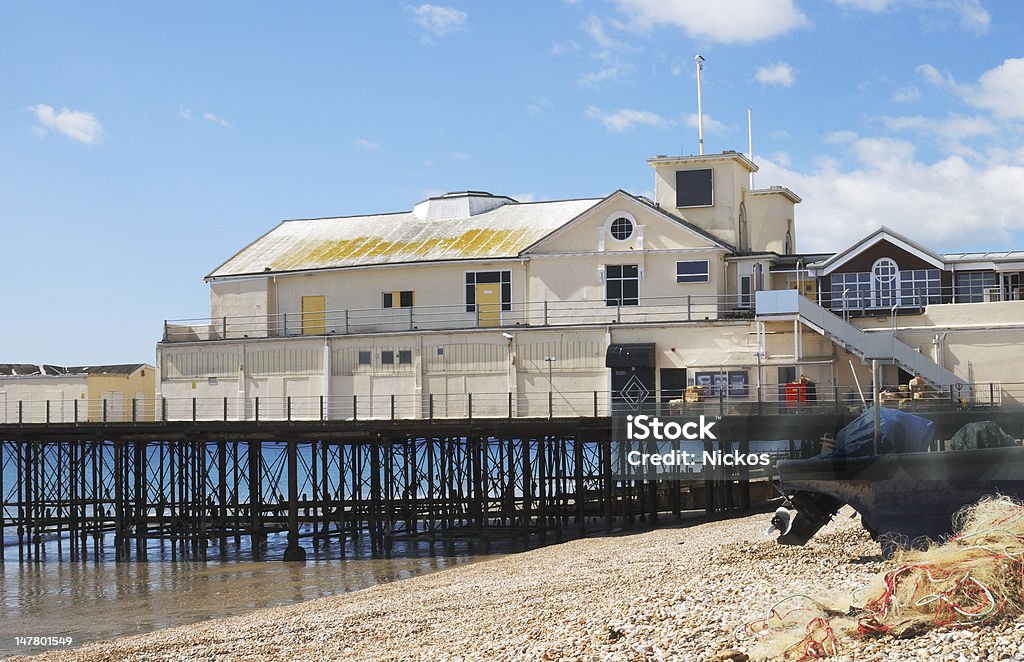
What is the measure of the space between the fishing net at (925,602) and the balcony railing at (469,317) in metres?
22.4

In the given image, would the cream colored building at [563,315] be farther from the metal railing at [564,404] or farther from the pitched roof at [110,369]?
the pitched roof at [110,369]

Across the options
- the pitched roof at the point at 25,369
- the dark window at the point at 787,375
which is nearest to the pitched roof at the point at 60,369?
the pitched roof at the point at 25,369

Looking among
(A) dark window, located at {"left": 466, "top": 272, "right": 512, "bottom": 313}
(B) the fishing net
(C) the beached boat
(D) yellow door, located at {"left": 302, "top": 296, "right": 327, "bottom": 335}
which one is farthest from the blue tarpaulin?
(D) yellow door, located at {"left": 302, "top": 296, "right": 327, "bottom": 335}

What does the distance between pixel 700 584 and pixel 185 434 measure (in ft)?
72.9

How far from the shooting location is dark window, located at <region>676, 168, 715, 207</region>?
38.3m

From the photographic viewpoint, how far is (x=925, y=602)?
510 inches

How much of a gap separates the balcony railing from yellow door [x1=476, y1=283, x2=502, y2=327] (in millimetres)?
32

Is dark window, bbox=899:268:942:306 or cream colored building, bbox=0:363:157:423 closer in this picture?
dark window, bbox=899:268:942:306

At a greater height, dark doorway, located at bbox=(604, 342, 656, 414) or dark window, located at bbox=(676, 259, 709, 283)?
dark window, located at bbox=(676, 259, 709, 283)

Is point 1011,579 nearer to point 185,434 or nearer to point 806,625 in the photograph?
point 806,625

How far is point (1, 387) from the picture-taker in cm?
5244

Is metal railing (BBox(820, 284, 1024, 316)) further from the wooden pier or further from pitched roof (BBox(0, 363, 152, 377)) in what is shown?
pitched roof (BBox(0, 363, 152, 377))

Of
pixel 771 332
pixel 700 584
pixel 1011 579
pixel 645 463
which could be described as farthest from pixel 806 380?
pixel 1011 579

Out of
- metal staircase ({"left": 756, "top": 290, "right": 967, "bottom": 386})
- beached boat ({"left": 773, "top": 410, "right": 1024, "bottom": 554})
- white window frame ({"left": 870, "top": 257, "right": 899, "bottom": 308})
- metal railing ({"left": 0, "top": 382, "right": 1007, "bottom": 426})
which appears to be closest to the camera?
beached boat ({"left": 773, "top": 410, "right": 1024, "bottom": 554})
